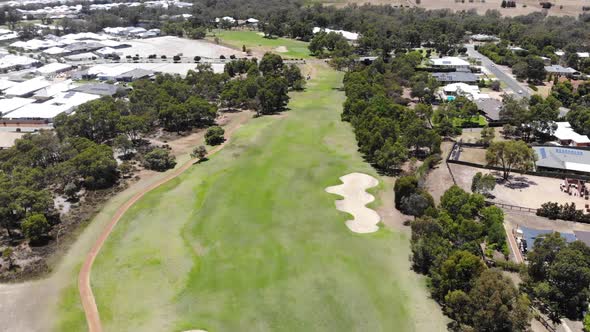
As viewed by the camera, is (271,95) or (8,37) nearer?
(271,95)

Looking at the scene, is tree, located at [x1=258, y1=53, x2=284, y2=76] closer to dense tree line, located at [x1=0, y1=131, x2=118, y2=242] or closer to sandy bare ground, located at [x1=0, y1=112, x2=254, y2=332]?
dense tree line, located at [x1=0, y1=131, x2=118, y2=242]

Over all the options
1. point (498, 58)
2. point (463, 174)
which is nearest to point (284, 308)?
point (463, 174)

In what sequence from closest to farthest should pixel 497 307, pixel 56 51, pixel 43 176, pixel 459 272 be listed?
1. pixel 497 307
2. pixel 459 272
3. pixel 43 176
4. pixel 56 51

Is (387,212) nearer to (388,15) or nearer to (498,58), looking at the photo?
(498,58)

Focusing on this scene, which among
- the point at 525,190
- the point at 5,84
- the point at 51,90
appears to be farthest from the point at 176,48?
the point at 525,190

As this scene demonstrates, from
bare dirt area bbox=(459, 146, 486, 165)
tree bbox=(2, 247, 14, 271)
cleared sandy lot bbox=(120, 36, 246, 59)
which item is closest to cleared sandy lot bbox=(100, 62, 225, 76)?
cleared sandy lot bbox=(120, 36, 246, 59)

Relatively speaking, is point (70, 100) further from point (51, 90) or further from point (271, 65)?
point (271, 65)
